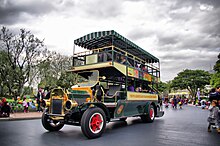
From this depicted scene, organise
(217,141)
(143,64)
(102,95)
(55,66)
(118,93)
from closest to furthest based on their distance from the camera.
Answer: (217,141)
(102,95)
(118,93)
(143,64)
(55,66)

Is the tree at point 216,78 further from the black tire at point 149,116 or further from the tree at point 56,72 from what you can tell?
the tree at point 56,72

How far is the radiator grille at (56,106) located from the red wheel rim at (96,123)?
1.13 meters

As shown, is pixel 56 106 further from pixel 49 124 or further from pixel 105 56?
pixel 105 56

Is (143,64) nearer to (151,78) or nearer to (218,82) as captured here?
(151,78)

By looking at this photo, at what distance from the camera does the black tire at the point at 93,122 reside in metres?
5.72

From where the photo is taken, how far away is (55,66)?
30.3 meters

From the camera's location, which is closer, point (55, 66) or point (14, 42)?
point (14, 42)

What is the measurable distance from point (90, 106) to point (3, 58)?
18313 millimetres

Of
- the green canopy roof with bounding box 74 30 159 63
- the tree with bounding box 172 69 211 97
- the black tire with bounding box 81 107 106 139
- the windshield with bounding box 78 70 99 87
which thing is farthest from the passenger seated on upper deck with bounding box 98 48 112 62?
the tree with bounding box 172 69 211 97

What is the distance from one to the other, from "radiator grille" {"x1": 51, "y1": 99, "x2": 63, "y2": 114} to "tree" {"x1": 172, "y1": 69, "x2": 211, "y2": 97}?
4296 centimetres

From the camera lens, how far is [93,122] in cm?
607

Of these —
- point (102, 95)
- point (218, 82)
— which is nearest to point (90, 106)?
point (102, 95)

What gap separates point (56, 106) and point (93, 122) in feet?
4.62

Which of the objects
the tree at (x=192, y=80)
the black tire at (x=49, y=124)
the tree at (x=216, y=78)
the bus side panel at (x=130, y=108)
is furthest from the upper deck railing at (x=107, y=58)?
the tree at (x=192, y=80)
